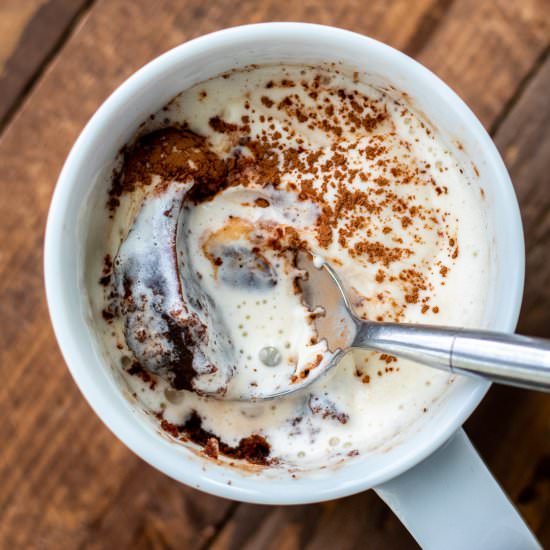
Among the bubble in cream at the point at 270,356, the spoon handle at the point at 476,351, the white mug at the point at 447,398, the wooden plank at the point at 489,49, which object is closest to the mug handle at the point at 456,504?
the white mug at the point at 447,398

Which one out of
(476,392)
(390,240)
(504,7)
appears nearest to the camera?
(476,392)

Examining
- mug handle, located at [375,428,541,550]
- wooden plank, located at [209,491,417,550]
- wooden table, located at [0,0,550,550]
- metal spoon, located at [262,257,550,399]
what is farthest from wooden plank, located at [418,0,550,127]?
wooden plank, located at [209,491,417,550]

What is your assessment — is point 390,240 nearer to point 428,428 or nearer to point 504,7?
point 428,428

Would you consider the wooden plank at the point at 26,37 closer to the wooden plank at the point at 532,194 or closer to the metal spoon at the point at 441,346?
the metal spoon at the point at 441,346

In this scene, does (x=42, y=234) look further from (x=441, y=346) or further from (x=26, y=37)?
(x=441, y=346)

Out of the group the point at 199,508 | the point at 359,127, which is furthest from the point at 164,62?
the point at 199,508

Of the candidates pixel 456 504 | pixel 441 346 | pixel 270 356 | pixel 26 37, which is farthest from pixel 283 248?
pixel 26 37
